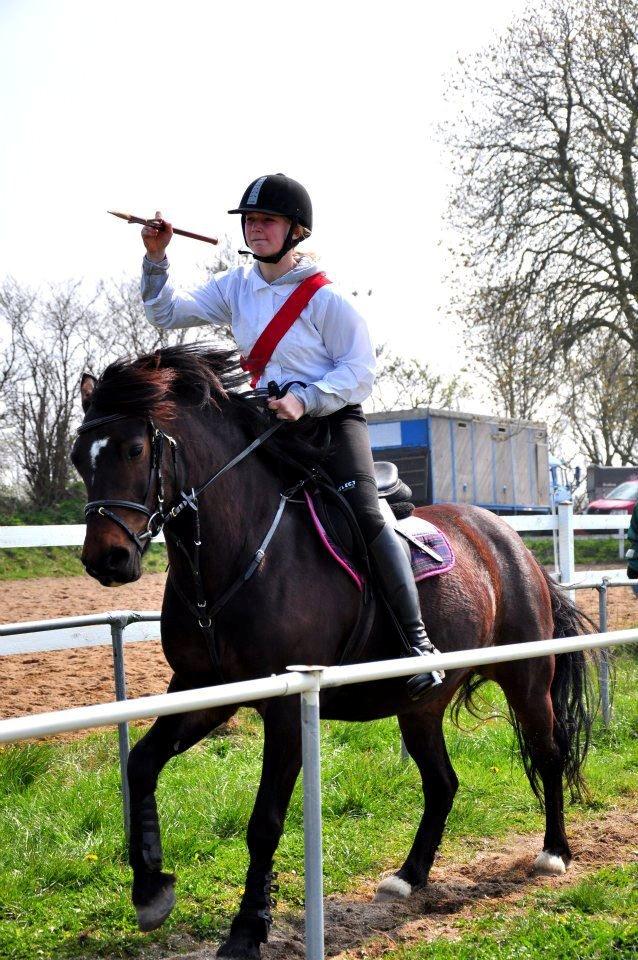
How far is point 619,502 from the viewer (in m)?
31.2

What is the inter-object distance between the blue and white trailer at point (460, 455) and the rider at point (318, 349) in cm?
2017

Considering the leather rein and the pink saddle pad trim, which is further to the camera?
the pink saddle pad trim

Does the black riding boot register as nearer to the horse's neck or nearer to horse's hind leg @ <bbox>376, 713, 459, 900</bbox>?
the horse's neck

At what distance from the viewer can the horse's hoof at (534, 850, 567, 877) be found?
190 inches

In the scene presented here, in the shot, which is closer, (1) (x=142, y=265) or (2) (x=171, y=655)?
(2) (x=171, y=655)

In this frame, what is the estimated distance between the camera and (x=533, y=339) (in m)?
21.6

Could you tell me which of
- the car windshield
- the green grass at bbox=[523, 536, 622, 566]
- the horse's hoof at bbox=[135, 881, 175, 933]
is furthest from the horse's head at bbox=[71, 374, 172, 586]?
the car windshield

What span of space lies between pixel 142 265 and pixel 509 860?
11.4ft

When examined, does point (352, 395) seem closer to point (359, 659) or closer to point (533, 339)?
point (359, 659)

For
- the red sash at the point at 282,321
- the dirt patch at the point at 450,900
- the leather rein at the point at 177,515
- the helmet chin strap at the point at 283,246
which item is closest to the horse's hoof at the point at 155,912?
the dirt patch at the point at 450,900

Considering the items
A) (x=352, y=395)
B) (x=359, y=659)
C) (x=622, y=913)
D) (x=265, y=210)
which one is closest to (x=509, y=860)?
(x=622, y=913)

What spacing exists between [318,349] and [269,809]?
1.90m

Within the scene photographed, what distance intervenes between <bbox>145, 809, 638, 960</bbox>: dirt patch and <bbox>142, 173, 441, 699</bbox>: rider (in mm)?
998

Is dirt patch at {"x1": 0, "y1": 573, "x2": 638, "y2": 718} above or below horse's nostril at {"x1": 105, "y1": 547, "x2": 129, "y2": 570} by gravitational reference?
below
